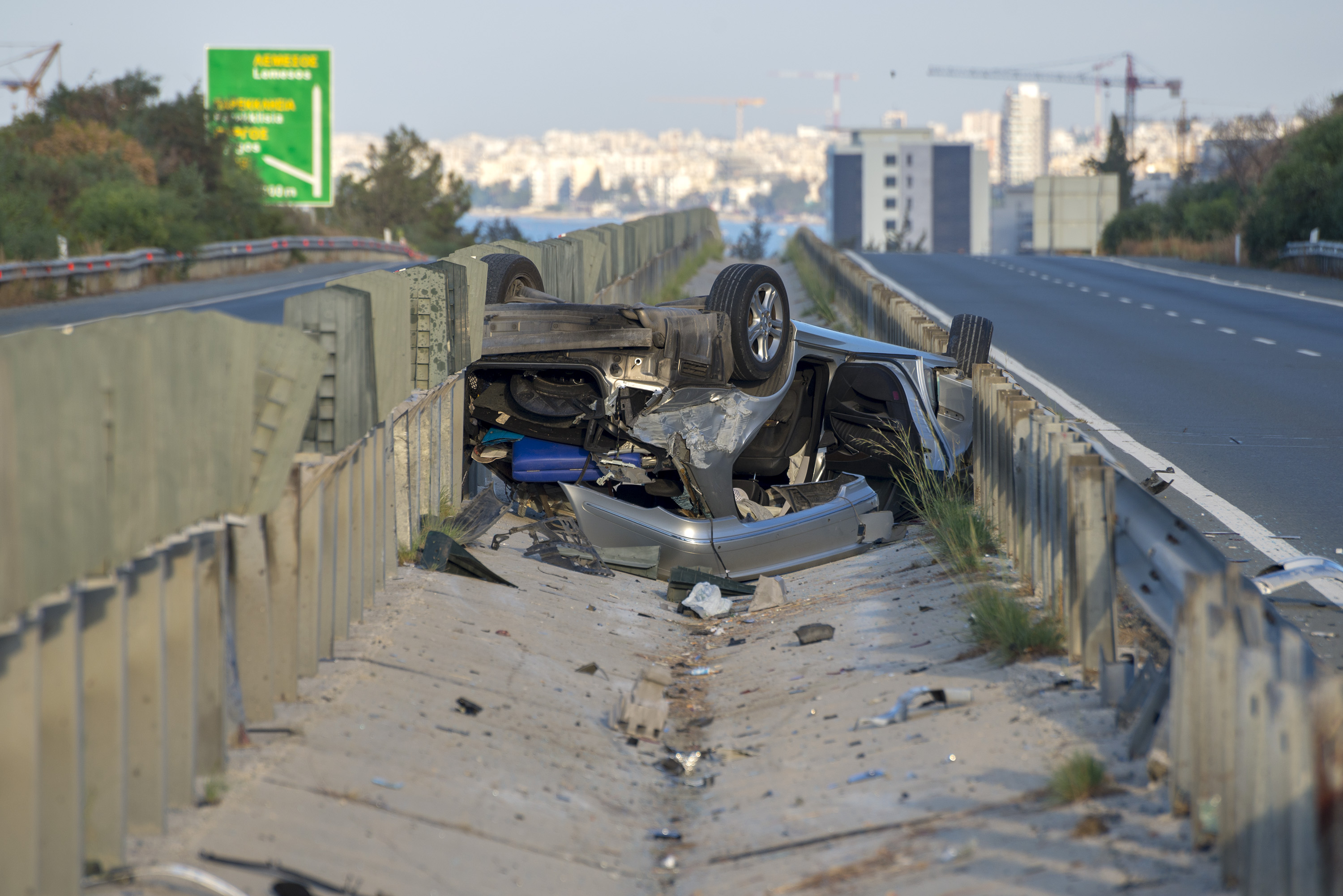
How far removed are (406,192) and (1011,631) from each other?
3497 inches

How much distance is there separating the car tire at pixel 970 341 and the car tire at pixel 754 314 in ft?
5.05

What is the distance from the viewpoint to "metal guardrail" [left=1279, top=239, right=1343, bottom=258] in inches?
1308

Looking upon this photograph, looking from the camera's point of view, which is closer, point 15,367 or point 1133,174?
point 15,367

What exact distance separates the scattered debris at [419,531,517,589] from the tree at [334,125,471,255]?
3220 inches

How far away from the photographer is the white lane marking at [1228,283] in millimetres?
26745

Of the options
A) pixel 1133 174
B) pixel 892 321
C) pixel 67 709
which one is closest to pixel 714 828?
pixel 67 709

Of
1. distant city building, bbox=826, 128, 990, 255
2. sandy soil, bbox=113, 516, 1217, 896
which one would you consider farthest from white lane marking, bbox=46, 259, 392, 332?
distant city building, bbox=826, 128, 990, 255

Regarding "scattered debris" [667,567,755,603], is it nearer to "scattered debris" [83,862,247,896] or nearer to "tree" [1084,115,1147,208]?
"scattered debris" [83,862,247,896]

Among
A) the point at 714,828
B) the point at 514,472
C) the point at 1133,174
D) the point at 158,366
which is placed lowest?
the point at 714,828

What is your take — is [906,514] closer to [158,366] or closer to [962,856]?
[962,856]

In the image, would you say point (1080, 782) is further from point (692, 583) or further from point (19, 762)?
point (692, 583)

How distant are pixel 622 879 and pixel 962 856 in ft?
3.29

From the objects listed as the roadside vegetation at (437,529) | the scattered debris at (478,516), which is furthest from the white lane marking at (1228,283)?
the roadside vegetation at (437,529)

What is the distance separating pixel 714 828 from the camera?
4.45 m
